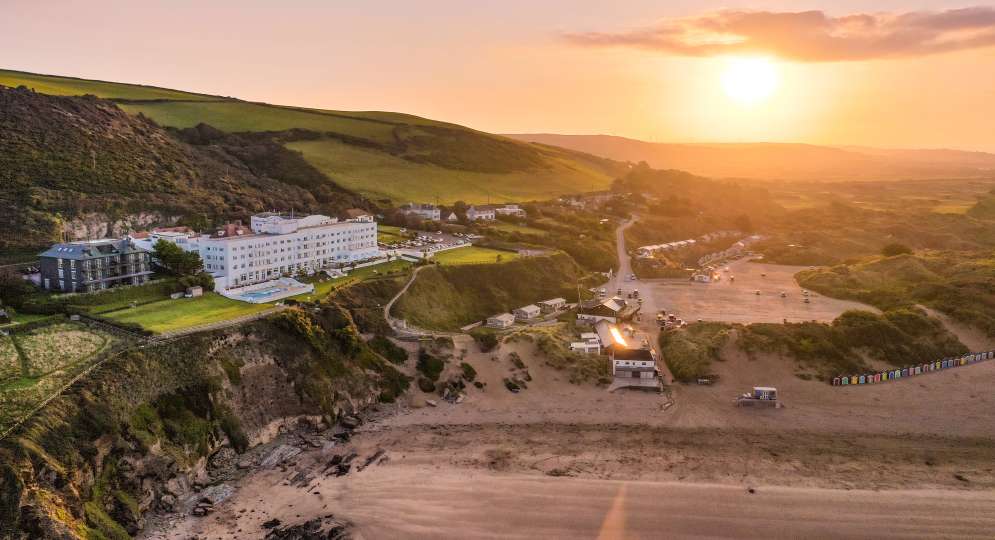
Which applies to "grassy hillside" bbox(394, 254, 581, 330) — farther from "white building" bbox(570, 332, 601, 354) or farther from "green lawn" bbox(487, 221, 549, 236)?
"green lawn" bbox(487, 221, 549, 236)

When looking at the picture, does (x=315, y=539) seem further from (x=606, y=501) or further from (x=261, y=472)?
(x=606, y=501)

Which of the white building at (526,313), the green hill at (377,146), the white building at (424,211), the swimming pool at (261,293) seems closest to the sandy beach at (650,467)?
the white building at (526,313)

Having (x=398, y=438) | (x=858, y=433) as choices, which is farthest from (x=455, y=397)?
(x=858, y=433)

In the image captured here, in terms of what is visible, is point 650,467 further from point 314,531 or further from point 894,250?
point 894,250

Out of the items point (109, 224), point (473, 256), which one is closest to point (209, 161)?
point (109, 224)

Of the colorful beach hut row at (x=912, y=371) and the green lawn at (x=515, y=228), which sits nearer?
the colorful beach hut row at (x=912, y=371)

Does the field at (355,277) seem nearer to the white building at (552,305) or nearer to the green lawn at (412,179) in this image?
the white building at (552,305)

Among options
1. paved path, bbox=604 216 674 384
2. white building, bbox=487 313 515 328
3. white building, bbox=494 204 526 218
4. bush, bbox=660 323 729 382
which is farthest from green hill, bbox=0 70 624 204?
bush, bbox=660 323 729 382
